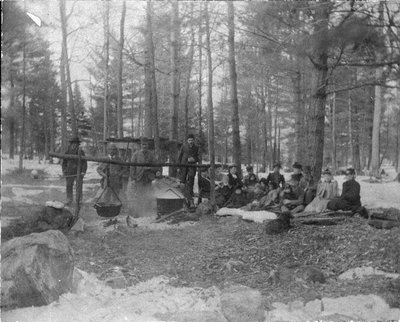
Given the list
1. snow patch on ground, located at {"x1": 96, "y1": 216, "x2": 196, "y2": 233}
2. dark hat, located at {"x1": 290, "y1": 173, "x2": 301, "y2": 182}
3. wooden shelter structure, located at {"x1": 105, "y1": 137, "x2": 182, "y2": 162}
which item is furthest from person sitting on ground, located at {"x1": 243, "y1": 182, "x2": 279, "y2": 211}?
wooden shelter structure, located at {"x1": 105, "y1": 137, "x2": 182, "y2": 162}

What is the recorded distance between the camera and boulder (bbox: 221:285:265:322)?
3.74 metres

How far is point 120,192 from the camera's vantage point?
10.3m

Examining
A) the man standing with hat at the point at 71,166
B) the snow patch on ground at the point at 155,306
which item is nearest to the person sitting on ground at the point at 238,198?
the man standing with hat at the point at 71,166

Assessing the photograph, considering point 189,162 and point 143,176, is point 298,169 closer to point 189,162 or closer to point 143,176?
point 189,162

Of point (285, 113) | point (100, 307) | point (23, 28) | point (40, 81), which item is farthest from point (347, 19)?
point (285, 113)

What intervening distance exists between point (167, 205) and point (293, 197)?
111 inches

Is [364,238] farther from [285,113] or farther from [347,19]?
[285,113]

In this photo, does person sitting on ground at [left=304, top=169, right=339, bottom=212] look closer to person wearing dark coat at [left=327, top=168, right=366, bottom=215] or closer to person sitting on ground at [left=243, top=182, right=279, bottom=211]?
person wearing dark coat at [left=327, top=168, right=366, bottom=215]

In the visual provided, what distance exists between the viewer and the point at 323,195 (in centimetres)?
771

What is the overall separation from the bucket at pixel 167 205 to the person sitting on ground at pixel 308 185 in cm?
267

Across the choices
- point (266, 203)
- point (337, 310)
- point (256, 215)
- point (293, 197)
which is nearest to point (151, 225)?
point (256, 215)

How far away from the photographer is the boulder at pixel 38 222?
5457 mm

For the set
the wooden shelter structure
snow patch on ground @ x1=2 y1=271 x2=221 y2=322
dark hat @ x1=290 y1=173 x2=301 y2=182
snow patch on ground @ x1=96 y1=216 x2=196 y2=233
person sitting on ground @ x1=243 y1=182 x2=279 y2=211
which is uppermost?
the wooden shelter structure

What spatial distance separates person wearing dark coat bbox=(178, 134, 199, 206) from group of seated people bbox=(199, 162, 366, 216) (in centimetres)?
80
